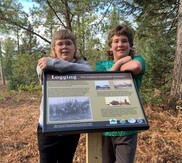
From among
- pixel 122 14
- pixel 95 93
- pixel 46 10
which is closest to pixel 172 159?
pixel 95 93

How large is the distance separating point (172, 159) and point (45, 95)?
271 centimetres

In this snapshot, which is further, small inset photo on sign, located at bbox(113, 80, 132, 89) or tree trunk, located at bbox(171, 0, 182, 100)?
tree trunk, located at bbox(171, 0, 182, 100)

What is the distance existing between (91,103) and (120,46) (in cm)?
60

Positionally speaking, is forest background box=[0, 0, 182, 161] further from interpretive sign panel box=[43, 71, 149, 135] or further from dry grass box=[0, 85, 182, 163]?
interpretive sign panel box=[43, 71, 149, 135]

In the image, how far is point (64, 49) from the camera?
7.78 ft

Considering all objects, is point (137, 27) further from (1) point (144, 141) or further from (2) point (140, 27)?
(1) point (144, 141)

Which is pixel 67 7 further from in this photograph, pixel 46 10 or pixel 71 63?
pixel 71 63

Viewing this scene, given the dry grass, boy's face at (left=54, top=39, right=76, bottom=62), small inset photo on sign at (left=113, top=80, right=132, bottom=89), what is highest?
boy's face at (left=54, top=39, right=76, bottom=62)

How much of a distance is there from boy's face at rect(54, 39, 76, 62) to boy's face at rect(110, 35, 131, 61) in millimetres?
404

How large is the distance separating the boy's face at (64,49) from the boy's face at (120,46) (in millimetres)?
404

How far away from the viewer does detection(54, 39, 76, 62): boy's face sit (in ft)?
7.79

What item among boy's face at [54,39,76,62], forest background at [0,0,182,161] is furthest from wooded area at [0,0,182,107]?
boy's face at [54,39,76,62]

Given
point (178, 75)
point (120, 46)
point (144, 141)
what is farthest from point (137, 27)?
point (120, 46)

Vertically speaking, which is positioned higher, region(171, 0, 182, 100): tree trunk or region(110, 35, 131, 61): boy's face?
region(110, 35, 131, 61): boy's face
